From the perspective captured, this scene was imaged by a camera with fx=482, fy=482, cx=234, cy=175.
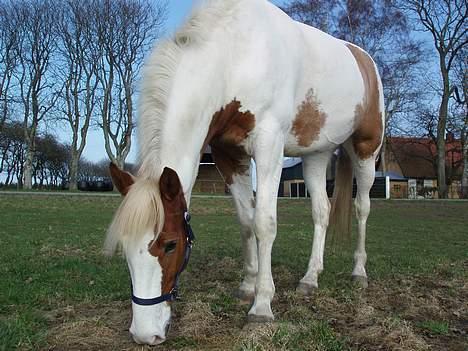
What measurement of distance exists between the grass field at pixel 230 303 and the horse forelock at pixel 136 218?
0.72 metres

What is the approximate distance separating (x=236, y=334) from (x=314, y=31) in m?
2.97

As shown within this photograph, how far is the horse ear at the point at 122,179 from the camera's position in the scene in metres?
2.90

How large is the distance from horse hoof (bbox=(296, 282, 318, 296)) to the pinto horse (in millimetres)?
20

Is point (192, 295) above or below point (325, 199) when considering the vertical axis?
below

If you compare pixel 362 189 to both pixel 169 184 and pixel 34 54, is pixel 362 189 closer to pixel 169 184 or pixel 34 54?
pixel 169 184

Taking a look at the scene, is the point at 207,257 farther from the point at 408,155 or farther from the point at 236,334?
the point at 408,155

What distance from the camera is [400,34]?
27.7 meters

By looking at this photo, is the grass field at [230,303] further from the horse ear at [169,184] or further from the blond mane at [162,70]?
the blond mane at [162,70]

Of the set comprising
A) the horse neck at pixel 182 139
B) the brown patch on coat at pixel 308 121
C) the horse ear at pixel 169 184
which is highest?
the brown patch on coat at pixel 308 121

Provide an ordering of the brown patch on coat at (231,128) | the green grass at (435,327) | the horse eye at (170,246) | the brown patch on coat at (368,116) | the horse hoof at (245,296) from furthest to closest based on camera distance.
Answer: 1. the brown patch on coat at (368,116)
2. the horse hoof at (245,296)
3. the brown patch on coat at (231,128)
4. the green grass at (435,327)
5. the horse eye at (170,246)

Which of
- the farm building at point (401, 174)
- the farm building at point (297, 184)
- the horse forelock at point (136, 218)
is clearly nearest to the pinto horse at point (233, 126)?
the horse forelock at point (136, 218)

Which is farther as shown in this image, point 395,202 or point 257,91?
point 395,202

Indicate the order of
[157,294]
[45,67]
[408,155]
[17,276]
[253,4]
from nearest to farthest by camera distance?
[157,294]
[253,4]
[17,276]
[45,67]
[408,155]

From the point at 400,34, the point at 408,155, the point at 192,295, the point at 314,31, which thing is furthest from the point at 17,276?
the point at 408,155
